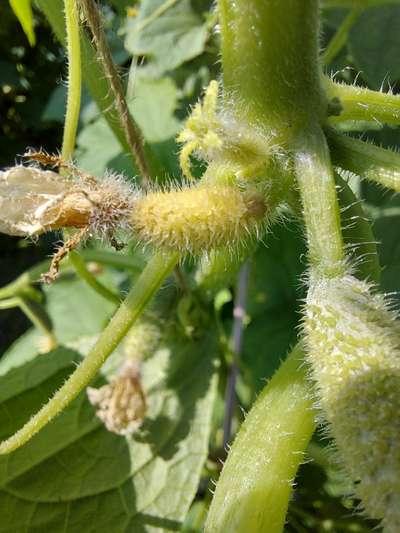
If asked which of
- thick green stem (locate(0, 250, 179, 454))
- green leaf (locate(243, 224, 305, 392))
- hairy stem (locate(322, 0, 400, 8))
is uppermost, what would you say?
hairy stem (locate(322, 0, 400, 8))

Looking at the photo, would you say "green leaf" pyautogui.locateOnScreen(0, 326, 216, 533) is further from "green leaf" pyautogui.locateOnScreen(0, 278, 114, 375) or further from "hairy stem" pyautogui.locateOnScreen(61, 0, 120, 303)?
"hairy stem" pyautogui.locateOnScreen(61, 0, 120, 303)

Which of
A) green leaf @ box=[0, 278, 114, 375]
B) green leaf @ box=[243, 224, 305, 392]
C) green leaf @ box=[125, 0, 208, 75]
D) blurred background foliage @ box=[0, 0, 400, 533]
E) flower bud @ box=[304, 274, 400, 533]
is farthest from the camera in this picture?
green leaf @ box=[0, 278, 114, 375]

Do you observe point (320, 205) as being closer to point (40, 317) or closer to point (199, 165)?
point (199, 165)

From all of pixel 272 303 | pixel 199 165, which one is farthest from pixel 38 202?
pixel 272 303

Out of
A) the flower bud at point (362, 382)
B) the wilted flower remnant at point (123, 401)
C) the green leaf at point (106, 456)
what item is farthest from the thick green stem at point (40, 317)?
the flower bud at point (362, 382)

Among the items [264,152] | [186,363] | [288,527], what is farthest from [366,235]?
[288,527]

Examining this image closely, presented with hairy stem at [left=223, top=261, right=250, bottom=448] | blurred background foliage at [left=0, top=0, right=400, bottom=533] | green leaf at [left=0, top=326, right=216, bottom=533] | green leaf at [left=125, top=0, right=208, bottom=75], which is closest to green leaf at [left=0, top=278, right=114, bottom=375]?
blurred background foliage at [left=0, top=0, right=400, bottom=533]

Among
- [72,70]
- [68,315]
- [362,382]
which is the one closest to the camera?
[362,382]
